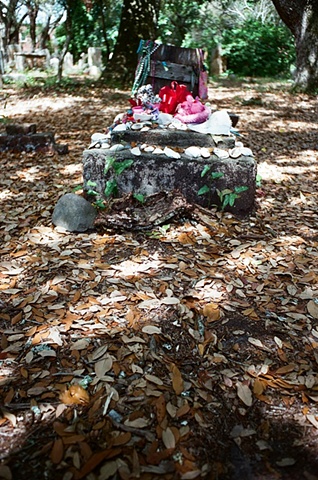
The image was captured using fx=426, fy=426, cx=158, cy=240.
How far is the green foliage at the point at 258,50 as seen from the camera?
14.7 metres

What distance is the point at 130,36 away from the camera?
964 centimetres

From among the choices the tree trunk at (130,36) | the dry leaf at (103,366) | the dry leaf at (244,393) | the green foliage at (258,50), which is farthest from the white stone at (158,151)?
the green foliage at (258,50)

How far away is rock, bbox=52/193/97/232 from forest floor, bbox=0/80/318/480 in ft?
0.24

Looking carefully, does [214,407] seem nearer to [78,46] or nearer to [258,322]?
[258,322]

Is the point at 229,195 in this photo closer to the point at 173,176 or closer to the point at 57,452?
the point at 173,176

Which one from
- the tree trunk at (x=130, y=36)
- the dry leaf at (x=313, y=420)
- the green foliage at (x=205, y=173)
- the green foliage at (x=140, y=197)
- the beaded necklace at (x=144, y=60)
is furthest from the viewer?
the tree trunk at (x=130, y=36)

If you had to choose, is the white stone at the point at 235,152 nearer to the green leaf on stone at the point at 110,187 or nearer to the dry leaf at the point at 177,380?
the green leaf on stone at the point at 110,187

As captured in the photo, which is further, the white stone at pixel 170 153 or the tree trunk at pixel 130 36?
the tree trunk at pixel 130 36

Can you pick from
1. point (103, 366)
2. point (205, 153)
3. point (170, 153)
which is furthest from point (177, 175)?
point (103, 366)

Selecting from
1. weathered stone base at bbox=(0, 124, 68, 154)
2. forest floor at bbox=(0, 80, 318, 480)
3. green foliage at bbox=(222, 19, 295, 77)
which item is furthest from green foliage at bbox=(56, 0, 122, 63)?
forest floor at bbox=(0, 80, 318, 480)

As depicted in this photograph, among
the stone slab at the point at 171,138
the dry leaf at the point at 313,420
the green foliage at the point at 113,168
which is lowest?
the dry leaf at the point at 313,420

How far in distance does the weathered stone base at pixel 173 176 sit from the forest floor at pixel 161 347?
8.8 inches

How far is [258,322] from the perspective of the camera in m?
2.18

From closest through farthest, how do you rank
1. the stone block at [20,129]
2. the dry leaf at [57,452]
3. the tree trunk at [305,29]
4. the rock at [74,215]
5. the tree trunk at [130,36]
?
the dry leaf at [57,452], the rock at [74,215], the stone block at [20,129], the tree trunk at [305,29], the tree trunk at [130,36]
